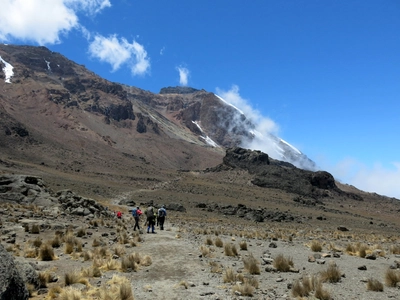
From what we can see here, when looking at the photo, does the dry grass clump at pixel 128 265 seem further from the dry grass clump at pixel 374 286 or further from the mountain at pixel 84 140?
the mountain at pixel 84 140

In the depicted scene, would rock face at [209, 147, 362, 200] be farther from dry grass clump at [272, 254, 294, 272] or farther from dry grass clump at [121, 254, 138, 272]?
dry grass clump at [121, 254, 138, 272]

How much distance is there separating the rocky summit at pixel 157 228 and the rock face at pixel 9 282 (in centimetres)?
3

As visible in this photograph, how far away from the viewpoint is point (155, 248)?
1489 centimetres

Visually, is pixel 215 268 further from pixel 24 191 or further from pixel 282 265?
pixel 24 191

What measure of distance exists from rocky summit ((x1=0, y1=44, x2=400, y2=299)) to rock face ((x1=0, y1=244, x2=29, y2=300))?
0.10 feet

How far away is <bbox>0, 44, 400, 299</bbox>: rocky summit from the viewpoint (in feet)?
29.1

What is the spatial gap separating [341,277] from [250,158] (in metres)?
96.7

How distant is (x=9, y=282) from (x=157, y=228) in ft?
61.0

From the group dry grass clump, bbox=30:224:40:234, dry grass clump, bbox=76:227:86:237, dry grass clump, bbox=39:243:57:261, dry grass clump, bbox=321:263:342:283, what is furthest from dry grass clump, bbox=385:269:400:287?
dry grass clump, bbox=30:224:40:234

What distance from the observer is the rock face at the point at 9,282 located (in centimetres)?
589

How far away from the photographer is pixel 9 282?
6066 mm

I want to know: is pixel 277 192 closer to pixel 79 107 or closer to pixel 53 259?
pixel 53 259

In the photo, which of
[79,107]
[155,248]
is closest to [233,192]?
[155,248]

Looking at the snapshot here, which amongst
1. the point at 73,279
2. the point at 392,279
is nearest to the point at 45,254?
the point at 73,279
